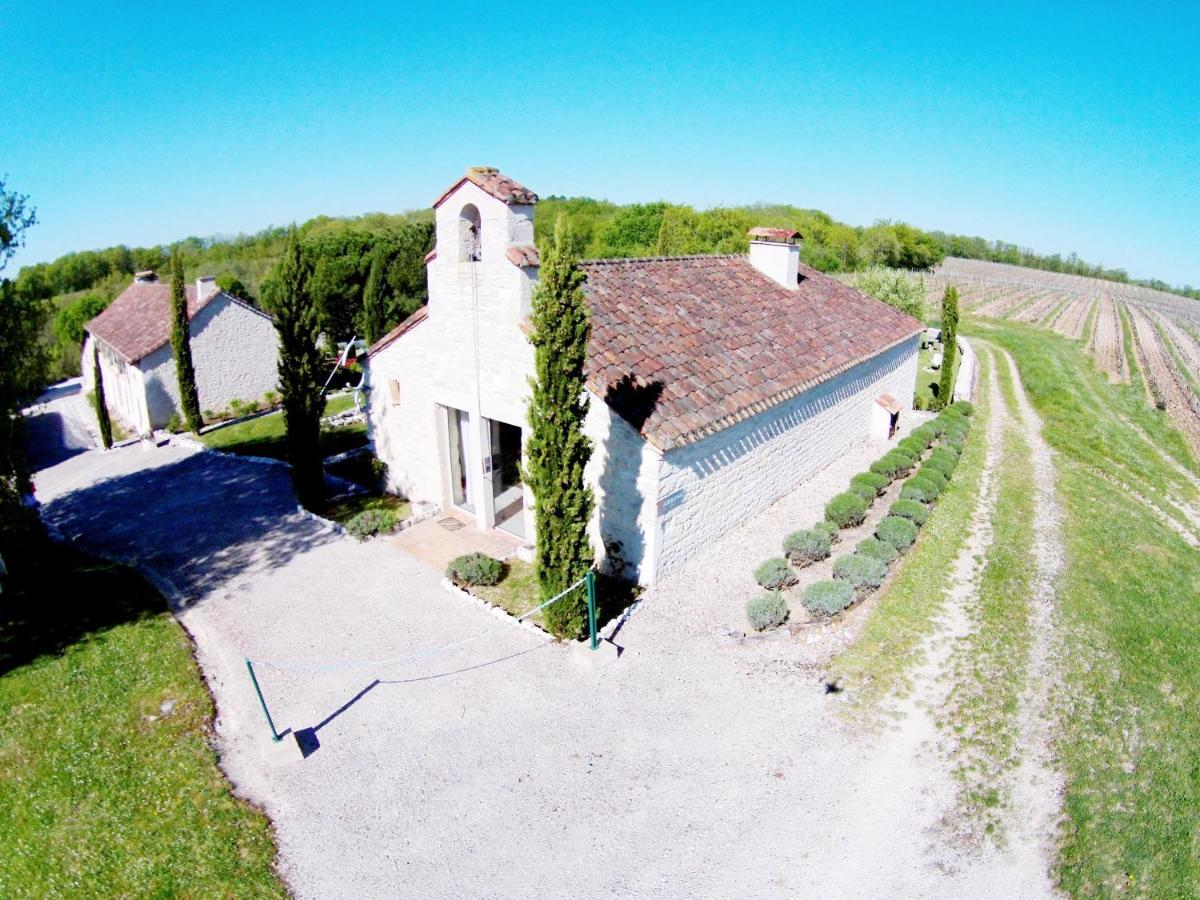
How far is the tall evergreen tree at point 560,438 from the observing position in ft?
30.7

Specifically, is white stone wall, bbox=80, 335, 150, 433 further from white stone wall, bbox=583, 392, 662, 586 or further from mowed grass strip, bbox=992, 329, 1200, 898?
mowed grass strip, bbox=992, 329, 1200, 898

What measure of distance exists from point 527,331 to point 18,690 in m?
9.44

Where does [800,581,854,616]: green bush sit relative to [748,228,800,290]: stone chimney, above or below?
below

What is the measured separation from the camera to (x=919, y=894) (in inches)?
272

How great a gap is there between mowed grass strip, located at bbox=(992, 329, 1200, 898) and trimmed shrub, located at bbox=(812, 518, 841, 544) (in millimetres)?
3976

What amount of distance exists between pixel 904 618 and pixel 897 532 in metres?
2.65

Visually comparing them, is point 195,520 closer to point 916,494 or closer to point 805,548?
point 805,548

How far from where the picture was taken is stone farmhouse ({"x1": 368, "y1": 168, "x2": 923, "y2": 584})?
468 inches

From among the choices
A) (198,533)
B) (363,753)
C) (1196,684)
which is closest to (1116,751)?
(1196,684)

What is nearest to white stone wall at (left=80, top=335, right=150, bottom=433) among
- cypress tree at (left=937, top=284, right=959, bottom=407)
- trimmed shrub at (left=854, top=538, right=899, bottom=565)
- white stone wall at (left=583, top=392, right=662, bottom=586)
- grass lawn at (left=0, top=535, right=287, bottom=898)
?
grass lawn at (left=0, top=535, right=287, bottom=898)

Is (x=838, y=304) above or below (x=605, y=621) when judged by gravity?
above

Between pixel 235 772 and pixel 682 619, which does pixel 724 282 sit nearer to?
pixel 682 619

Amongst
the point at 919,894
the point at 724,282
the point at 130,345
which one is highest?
the point at 724,282

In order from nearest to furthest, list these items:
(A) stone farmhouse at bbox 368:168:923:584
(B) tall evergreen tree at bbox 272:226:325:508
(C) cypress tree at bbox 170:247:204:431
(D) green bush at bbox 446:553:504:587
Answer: (A) stone farmhouse at bbox 368:168:923:584
(D) green bush at bbox 446:553:504:587
(B) tall evergreen tree at bbox 272:226:325:508
(C) cypress tree at bbox 170:247:204:431
